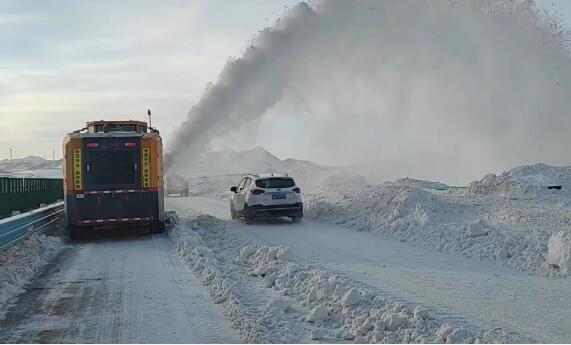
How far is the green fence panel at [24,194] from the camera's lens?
18797 mm

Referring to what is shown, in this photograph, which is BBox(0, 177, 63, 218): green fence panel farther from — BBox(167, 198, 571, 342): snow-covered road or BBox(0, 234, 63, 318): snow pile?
BBox(167, 198, 571, 342): snow-covered road

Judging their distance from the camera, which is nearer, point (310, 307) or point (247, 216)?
point (310, 307)

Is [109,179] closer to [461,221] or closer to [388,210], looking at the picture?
[388,210]

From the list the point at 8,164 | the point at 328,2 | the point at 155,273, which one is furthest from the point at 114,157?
Answer: the point at 8,164

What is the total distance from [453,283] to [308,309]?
9.28 ft

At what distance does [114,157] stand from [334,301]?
1081cm

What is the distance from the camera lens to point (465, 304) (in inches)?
312

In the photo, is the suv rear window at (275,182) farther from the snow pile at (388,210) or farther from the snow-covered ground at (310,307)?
A: the snow-covered ground at (310,307)

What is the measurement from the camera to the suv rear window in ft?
65.7

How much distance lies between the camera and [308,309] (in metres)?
7.76

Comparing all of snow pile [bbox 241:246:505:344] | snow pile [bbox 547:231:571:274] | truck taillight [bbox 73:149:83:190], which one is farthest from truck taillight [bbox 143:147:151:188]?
snow pile [bbox 547:231:571:274]

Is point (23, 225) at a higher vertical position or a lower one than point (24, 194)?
lower

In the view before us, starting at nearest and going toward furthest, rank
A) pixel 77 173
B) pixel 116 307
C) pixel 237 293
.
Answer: pixel 116 307 → pixel 237 293 → pixel 77 173

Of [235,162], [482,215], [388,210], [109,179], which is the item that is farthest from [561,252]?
[235,162]
